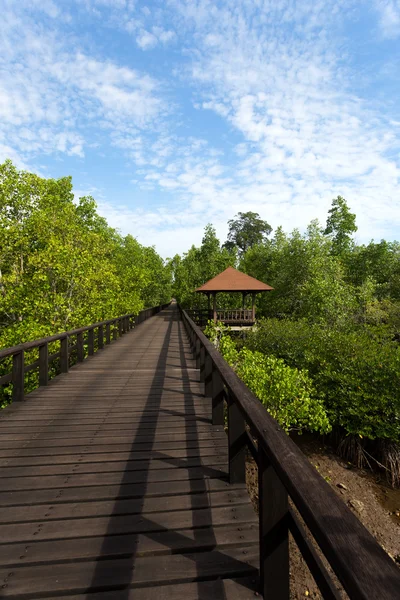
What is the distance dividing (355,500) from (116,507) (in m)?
7.21

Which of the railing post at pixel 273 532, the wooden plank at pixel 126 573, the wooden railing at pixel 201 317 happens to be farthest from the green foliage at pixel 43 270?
the railing post at pixel 273 532

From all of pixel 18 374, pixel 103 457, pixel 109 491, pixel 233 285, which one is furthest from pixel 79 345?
pixel 233 285

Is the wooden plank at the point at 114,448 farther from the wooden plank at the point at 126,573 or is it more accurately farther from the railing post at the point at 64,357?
the railing post at the point at 64,357

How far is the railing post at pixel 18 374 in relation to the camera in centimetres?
513

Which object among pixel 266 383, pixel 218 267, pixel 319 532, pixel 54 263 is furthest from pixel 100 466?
pixel 218 267

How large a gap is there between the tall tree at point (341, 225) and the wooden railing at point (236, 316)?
23391 mm

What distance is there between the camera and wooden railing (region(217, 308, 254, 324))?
22011mm

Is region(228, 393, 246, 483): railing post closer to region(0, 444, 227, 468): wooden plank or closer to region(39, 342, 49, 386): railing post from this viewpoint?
region(0, 444, 227, 468): wooden plank

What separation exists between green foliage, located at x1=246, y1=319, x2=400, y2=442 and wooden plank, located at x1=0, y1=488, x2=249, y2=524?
6500 mm

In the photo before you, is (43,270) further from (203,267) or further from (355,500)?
(203,267)

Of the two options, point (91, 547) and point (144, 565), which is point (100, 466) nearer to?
point (91, 547)

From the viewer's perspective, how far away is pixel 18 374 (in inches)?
204

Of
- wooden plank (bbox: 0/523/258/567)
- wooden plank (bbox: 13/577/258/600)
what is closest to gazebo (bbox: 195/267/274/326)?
wooden plank (bbox: 0/523/258/567)

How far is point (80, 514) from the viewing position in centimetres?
252
